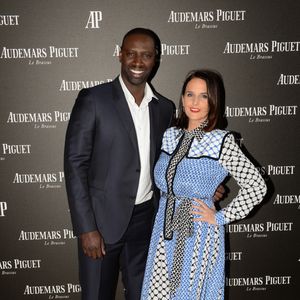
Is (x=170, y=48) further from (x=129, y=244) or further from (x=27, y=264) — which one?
(x=27, y=264)

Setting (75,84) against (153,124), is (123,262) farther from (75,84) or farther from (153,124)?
(75,84)

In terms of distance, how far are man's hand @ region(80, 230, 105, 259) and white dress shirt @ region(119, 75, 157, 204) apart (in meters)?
0.34

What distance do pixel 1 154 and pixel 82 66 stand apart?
0.96 metres

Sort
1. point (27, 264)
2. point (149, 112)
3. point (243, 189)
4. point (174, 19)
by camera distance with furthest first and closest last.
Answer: point (27, 264) < point (174, 19) < point (149, 112) < point (243, 189)

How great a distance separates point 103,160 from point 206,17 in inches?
55.8

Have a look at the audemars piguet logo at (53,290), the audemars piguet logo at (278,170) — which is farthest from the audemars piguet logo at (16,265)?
the audemars piguet logo at (278,170)

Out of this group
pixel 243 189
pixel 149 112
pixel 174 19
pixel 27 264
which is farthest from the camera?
pixel 27 264

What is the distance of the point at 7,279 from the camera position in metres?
3.26

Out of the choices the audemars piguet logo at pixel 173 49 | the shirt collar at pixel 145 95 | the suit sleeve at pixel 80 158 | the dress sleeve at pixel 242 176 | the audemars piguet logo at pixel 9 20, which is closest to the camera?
the dress sleeve at pixel 242 176

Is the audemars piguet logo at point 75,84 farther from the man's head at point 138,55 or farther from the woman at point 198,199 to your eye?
the woman at point 198,199

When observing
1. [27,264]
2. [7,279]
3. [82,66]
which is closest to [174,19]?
[82,66]

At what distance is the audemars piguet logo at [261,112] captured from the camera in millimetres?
3008

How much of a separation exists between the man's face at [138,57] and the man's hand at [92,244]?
95 centimetres

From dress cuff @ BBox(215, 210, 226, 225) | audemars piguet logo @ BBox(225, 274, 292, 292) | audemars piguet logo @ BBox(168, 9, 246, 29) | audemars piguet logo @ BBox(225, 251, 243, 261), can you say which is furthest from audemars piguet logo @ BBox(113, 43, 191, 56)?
audemars piguet logo @ BBox(225, 274, 292, 292)
